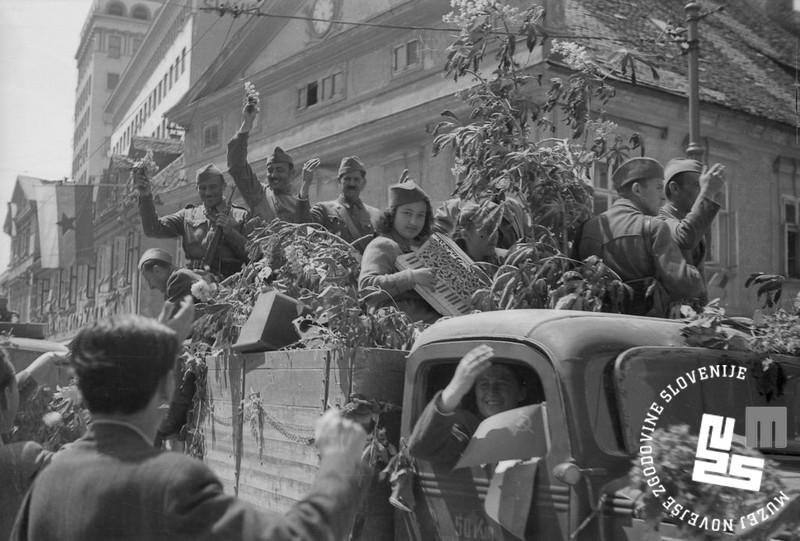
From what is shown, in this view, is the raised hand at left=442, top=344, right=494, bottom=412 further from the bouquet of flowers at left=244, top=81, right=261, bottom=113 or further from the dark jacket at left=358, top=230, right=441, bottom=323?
the bouquet of flowers at left=244, top=81, right=261, bottom=113

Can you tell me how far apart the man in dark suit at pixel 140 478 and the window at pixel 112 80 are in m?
20.8

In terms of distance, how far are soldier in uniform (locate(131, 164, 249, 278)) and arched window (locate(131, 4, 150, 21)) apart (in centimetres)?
1491

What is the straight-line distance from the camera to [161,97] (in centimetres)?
2959

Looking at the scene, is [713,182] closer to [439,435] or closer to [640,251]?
[640,251]

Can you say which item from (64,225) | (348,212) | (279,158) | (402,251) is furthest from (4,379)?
(64,225)

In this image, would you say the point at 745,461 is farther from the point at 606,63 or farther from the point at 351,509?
the point at 606,63

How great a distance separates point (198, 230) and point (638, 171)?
3.54 metres

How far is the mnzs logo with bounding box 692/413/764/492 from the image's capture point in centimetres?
317

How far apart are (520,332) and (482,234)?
2041mm

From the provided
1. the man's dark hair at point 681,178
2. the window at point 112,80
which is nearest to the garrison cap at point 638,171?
the man's dark hair at point 681,178

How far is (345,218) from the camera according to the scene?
7809 mm

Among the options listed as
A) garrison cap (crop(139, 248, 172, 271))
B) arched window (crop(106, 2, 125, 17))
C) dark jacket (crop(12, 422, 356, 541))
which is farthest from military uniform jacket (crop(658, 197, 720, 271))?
arched window (crop(106, 2, 125, 17))

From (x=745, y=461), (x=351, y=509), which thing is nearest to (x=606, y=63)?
(x=745, y=461)

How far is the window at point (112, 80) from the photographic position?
2275cm
